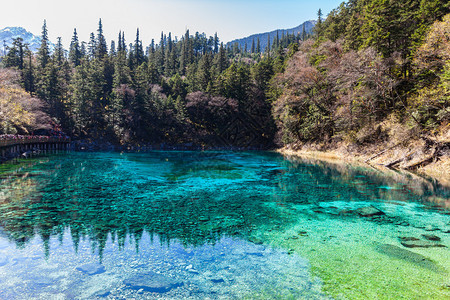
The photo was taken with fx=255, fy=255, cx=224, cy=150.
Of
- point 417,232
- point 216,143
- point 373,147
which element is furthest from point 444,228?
point 216,143

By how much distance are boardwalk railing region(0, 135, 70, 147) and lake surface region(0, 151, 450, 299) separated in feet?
57.7

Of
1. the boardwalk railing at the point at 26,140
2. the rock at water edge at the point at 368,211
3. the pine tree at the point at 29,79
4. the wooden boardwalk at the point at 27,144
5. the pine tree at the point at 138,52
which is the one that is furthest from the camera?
the pine tree at the point at 138,52

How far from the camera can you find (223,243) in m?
7.71

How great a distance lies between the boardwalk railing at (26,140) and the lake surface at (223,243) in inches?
693

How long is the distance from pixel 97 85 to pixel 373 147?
50324 millimetres

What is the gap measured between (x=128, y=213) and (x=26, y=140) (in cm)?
3299

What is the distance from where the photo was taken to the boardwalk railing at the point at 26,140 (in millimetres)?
28344

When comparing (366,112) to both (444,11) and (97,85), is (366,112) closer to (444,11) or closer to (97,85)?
(444,11)

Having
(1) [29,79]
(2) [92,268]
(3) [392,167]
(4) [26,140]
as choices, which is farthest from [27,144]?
(3) [392,167]

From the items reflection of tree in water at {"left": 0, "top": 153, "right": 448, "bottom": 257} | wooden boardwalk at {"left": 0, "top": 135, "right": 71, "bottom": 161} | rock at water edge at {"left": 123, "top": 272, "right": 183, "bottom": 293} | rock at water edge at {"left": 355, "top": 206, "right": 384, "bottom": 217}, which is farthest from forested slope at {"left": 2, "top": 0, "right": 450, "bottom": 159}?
rock at water edge at {"left": 123, "top": 272, "right": 183, "bottom": 293}

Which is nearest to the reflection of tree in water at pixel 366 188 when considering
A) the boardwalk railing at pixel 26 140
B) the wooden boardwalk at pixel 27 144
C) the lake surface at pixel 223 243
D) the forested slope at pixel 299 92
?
the lake surface at pixel 223 243

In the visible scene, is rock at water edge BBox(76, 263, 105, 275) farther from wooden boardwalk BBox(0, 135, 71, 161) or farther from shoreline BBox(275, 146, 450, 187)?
wooden boardwalk BBox(0, 135, 71, 161)

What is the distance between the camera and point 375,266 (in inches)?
247

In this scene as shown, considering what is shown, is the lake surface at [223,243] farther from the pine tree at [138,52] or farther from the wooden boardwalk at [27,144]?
the pine tree at [138,52]
